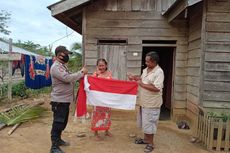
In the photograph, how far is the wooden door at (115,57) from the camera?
26.3 ft

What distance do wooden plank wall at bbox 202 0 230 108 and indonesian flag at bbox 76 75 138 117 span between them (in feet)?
5.73

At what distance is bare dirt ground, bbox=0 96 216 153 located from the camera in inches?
210

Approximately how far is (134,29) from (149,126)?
352 centimetres

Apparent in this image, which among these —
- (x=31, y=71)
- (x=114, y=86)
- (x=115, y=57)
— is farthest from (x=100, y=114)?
(x=31, y=71)

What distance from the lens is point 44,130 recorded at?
659 centimetres

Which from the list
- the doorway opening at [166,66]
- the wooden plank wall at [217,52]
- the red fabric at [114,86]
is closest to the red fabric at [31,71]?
the doorway opening at [166,66]

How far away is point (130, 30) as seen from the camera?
7.98 metres

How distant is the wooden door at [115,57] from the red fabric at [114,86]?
229 cm

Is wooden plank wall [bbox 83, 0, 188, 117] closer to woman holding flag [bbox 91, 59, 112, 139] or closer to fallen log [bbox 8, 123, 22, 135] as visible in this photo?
woman holding flag [bbox 91, 59, 112, 139]

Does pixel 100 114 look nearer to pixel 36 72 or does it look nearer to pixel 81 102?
pixel 81 102

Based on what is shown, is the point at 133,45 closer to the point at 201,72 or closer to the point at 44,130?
the point at 201,72

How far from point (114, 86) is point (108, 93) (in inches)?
7.2

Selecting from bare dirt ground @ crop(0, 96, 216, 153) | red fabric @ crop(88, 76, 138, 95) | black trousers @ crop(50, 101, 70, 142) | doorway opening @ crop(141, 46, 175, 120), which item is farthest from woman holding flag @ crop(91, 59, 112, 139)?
doorway opening @ crop(141, 46, 175, 120)

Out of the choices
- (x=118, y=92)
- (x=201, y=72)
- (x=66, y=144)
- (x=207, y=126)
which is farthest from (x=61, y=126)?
(x=201, y=72)
